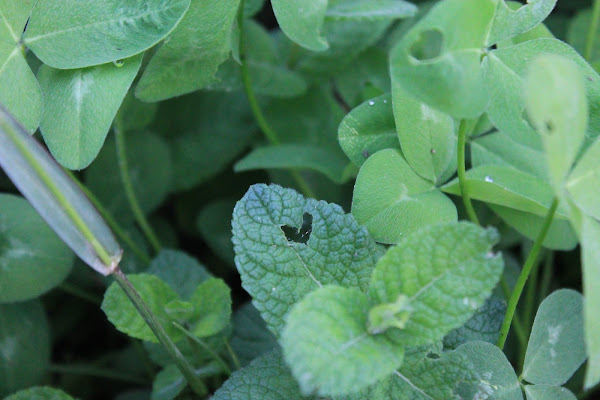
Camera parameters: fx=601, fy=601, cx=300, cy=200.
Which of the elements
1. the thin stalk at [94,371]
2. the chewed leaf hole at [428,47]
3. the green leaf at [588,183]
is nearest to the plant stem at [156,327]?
the thin stalk at [94,371]

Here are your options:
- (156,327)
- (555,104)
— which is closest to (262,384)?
(156,327)

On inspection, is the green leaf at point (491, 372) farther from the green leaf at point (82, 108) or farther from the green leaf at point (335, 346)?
the green leaf at point (82, 108)

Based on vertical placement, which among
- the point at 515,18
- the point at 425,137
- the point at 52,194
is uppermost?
the point at 52,194

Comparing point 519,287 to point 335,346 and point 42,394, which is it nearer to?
point 335,346

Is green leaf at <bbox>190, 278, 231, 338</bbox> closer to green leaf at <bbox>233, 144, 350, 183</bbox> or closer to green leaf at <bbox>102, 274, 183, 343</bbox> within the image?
green leaf at <bbox>102, 274, 183, 343</bbox>

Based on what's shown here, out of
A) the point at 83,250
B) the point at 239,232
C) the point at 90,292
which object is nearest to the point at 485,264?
the point at 239,232

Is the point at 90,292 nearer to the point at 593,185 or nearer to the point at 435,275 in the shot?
the point at 435,275

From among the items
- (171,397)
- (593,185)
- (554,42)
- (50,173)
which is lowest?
(171,397)
